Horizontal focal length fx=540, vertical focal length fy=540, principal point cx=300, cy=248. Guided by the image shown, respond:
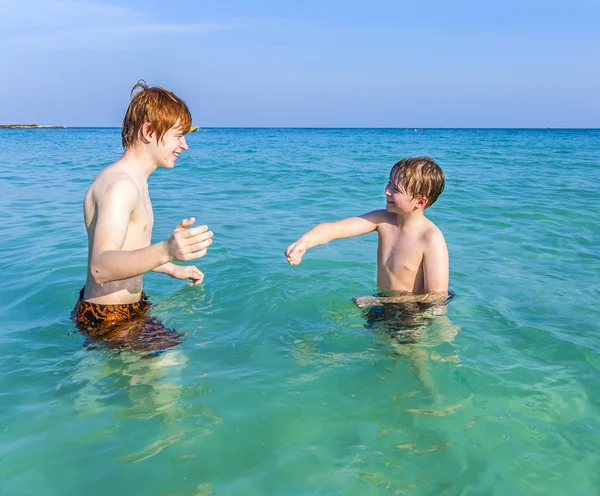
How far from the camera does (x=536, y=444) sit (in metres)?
2.42

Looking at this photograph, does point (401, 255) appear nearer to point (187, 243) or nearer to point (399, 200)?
Answer: point (399, 200)

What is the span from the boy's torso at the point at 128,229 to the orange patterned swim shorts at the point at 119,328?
50 millimetres

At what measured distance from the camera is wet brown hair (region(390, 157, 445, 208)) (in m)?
Result: 3.53

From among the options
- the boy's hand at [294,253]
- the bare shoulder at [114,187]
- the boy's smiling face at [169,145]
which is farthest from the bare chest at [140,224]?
the boy's hand at [294,253]

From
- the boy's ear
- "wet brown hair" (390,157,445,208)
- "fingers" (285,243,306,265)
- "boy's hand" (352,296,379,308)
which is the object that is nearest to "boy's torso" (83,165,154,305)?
the boy's ear

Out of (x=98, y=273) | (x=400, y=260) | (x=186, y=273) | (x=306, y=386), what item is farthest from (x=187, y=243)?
(x=400, y=260)

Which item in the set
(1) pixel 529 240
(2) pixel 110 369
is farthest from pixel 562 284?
(2) pixel 110 369

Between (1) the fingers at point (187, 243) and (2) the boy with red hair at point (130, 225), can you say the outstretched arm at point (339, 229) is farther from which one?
(1) the fingers at point (187, 243)

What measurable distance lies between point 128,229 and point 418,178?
6.02ft

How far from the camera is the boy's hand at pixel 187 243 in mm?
2254

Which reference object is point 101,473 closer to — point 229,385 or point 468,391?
point 229,385

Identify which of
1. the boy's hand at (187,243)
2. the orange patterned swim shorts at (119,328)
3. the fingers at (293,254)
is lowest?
the orange patterned swim shorts at (119,328)

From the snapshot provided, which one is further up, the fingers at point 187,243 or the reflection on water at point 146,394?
the fingers at point 187,243

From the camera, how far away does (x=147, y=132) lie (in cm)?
294
